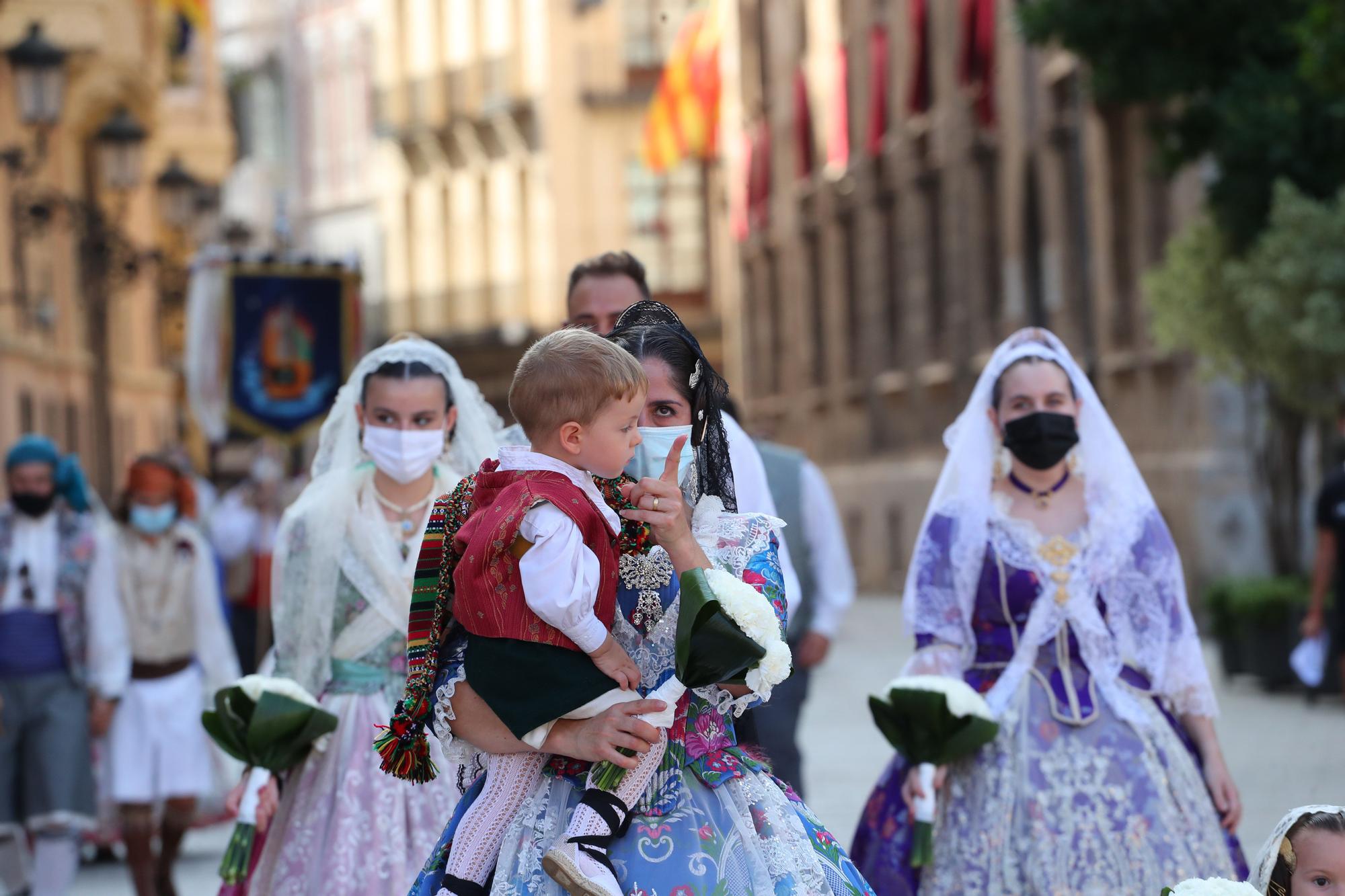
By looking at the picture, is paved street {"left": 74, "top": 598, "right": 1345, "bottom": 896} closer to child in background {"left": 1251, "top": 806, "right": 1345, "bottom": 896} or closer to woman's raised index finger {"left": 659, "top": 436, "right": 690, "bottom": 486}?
child in background {"left": 1251, "top": 806, "right": 1345, "bottom": 896}

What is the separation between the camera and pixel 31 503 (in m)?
9.25

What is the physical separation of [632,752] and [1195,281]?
576 inches

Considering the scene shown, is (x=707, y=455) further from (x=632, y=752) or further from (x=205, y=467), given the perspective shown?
(x=205, y=467)

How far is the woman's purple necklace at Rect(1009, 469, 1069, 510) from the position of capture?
6.28 m

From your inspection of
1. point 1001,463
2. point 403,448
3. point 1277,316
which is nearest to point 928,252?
point 1277,316

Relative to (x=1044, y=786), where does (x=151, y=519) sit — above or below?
above

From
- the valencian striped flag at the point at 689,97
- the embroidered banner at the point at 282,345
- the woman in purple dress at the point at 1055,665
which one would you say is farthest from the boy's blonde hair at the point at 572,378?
the valencian striped flag at the point at 689,97

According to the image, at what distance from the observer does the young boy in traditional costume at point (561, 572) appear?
12.6ft

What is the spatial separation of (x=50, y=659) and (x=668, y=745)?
5.83 metres

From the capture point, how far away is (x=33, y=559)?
9234 millimetres

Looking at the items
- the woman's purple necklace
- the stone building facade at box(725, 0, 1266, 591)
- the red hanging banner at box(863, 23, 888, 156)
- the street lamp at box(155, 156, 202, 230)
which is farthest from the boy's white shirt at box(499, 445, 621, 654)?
the red hanging banner at box(863, 23, 888, 156)

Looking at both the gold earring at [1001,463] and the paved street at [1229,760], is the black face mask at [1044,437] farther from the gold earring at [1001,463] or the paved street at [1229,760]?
the paved street at [1229,760]

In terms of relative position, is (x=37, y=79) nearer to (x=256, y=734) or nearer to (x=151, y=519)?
(x=151, y=519)

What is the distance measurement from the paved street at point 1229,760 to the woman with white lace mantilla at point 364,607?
4.07m
